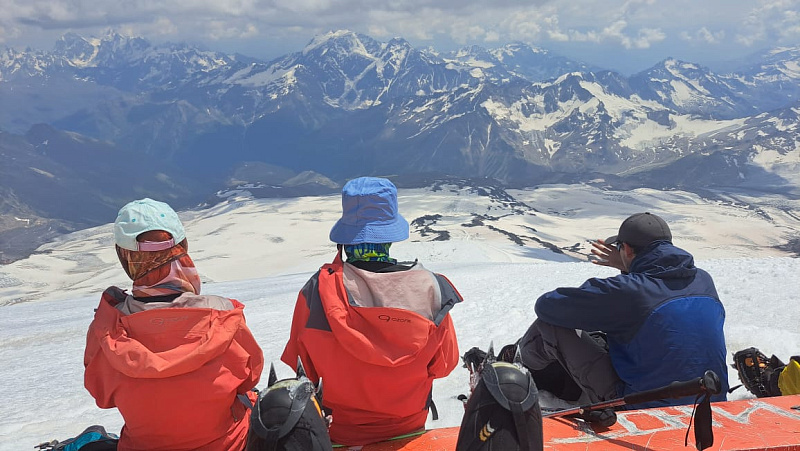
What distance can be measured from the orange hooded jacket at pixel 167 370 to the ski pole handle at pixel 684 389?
314cm

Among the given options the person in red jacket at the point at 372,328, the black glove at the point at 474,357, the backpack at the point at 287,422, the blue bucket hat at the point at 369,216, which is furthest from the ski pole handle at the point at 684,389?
the backpack at the point at 287,422

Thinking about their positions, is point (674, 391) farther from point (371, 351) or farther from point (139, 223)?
point (139, 223)

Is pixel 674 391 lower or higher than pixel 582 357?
higher

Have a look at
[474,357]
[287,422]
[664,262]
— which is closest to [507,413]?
[287,422]

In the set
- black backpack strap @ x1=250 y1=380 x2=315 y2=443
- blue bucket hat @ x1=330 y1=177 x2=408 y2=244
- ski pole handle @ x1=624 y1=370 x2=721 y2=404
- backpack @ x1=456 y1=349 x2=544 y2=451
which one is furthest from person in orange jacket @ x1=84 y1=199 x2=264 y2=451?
ski pole handle @ x1=624 y1=370 x2=721 y2=404

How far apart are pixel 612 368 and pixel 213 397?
11.7 ft

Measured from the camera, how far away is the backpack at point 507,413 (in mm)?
2871

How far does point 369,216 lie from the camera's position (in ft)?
13.5

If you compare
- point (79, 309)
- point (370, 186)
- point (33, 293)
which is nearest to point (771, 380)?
point (370, 186)

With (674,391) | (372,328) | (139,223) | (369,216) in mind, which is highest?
(139,223)

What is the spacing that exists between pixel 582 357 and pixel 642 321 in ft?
2.68

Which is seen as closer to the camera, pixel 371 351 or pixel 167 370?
pixel 167 370

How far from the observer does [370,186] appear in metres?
4.18

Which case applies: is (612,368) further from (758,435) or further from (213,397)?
(213,397)
